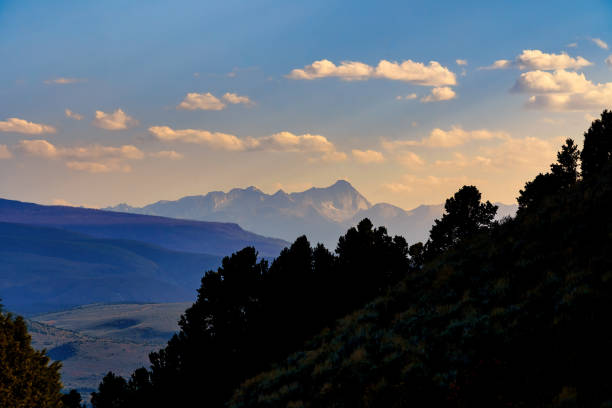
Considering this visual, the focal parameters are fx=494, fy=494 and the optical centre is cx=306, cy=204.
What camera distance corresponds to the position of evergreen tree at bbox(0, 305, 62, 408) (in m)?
30.3

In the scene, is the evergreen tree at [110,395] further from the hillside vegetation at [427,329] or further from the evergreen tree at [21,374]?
the evergreen tree at [21,374]

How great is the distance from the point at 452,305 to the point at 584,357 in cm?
862

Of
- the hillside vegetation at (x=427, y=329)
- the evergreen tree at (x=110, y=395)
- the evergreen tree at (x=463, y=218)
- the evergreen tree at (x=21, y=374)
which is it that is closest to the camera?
the hillside vegetation at (x=427, y=329)

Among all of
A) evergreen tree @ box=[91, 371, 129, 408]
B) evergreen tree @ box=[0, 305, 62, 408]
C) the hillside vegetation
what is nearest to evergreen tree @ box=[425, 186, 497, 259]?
the hillside vegetation

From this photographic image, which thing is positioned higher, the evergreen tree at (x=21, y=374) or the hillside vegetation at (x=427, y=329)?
the hillside vegetation at (x=427, y=329)

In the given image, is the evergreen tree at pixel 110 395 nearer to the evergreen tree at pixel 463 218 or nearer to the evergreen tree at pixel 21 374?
the evergreen tree at pixel 21 374

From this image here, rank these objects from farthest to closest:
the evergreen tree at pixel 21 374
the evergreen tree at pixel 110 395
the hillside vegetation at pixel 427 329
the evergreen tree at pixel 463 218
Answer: the evergreen tree at pixel 463 218, the evergreen tree at pixel 110 395, the evergreen tree at pixel 21 374, the hillside vegetation at pixel 427 329

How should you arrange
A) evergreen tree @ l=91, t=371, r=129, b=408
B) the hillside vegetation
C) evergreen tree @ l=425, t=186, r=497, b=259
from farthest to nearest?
→ evergreen tree @ l=425, t=186, r=497, b=259, evergreen tree @ l=91, t=371, r=129, b=408, the hillside vegetation

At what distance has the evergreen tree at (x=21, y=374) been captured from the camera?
30.3 m

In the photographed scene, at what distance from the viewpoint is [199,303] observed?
45281mm

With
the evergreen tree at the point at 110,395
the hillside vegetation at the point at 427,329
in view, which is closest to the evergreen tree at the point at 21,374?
the hillside vegetation at the point at 427,329

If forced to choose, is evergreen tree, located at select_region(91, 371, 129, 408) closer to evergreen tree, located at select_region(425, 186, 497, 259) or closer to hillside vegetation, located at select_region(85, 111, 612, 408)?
hillside vegetation, located at select_region(85, 111, 612, 408)

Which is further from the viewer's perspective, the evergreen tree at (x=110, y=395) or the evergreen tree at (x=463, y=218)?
the evergreen tree at (x=463, y=218)

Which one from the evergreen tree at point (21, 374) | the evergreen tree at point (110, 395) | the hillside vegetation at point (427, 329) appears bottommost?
the evergreen tree at point (110, 395)
